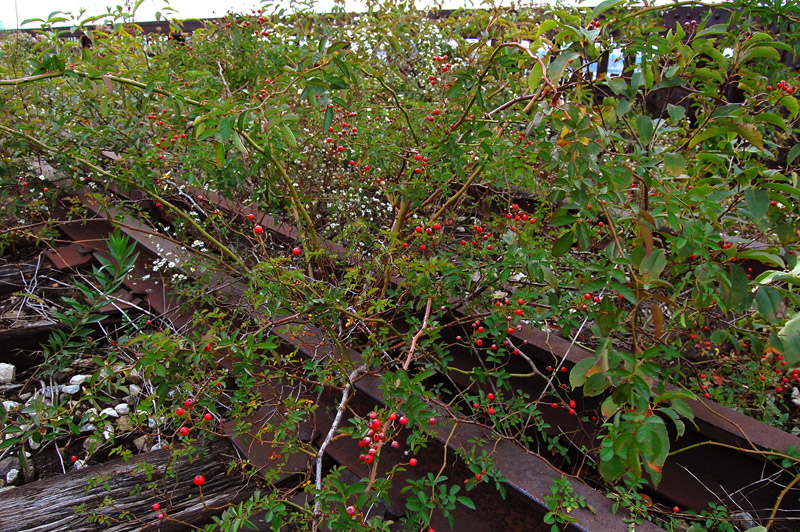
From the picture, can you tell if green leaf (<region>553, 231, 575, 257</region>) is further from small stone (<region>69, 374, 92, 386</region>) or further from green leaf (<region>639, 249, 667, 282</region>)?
small stone (<region>69, 374, 92, 386</region>)

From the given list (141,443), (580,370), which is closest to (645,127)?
(580,370)

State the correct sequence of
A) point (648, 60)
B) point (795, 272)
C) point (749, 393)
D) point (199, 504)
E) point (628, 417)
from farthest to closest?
point (749, 393), point (199, 504), point (648, 60), point (795, 272), point (628, 417)

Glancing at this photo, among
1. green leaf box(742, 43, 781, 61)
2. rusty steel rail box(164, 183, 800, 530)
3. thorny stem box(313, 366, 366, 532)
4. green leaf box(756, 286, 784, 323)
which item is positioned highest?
green leaf box(742, 43, 781, 61)

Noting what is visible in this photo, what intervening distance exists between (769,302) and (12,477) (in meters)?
2.53

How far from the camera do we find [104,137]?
3201 millimetres

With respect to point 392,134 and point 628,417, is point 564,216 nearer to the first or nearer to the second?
point 628,417

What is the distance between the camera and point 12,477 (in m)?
1.98

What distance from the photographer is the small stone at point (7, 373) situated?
96.8 inches

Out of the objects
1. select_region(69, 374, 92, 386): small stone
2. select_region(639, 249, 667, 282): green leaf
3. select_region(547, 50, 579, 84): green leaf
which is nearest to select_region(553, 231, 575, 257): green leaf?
select_region(639, 249, 667, 282): green leaf

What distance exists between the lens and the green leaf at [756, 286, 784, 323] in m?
1.23

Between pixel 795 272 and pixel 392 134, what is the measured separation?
5.44ft

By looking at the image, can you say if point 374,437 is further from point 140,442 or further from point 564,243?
point 140,442

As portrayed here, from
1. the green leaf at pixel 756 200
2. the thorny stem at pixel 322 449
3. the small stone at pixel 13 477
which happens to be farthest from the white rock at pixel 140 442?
the green leaf at pixel 756 200

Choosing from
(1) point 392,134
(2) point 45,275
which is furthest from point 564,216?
(2) point 45,275
